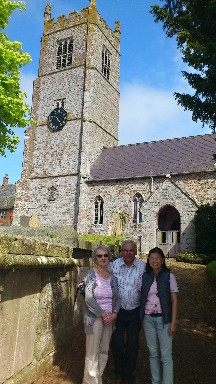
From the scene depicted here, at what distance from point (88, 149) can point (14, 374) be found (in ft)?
80.4

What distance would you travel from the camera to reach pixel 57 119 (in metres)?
29.2

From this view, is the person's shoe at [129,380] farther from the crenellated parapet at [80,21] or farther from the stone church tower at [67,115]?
the crenellated parapet at [80,21]

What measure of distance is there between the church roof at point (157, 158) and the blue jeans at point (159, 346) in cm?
1955

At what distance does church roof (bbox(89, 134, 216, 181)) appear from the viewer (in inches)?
936

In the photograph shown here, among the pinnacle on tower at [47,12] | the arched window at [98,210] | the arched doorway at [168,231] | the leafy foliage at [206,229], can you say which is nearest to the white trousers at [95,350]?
the leafy foliage at [206,229]

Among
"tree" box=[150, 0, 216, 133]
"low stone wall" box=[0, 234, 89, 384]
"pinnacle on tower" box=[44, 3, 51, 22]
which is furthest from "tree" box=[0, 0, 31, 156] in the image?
"pinnacle on tower" box=[44, 3, 51, 22]

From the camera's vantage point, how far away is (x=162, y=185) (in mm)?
22125

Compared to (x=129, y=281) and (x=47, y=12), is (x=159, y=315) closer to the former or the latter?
(x=129, y=281)

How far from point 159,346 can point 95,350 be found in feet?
2.81

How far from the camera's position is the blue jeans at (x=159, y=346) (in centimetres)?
375

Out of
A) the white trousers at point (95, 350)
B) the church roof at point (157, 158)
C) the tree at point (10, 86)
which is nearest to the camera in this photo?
the white trousers at point (95, 350)

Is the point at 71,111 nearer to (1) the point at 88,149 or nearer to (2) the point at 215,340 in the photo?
(1) the point at 88,149

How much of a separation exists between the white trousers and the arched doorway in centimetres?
1844

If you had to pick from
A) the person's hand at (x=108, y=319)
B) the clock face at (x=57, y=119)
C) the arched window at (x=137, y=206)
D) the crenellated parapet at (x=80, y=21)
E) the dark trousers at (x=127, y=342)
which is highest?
the crenellated parapet at (x=80, y=21)
